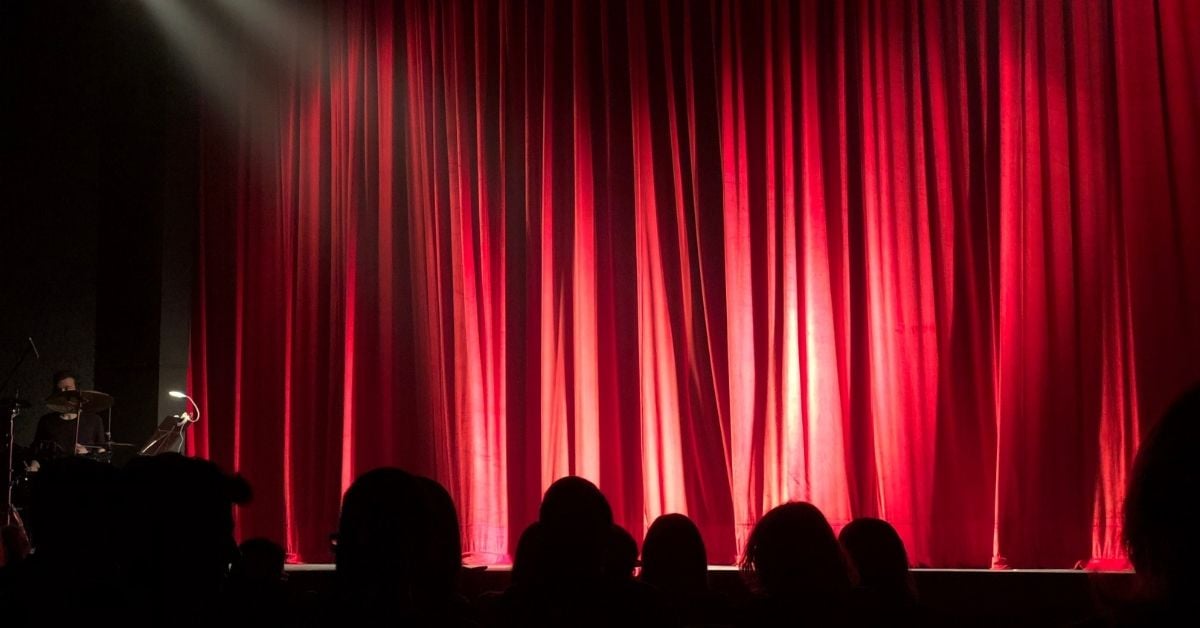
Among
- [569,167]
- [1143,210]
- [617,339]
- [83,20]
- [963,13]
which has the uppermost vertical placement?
[83,20]

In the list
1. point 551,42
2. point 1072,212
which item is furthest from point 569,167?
point 1072,212

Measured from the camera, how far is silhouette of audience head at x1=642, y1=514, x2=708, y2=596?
127 inches

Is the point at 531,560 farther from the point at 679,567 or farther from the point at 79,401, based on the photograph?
the point at 79,401

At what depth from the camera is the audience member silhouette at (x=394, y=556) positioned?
6.56ft

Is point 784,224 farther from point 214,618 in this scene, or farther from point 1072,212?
point 214,618

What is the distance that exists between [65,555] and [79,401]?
560 centimetres

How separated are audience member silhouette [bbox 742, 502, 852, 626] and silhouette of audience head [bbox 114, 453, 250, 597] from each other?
118 cm

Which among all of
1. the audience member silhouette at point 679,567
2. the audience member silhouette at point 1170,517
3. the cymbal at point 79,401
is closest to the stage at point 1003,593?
the audience member silhouette at point 679,567

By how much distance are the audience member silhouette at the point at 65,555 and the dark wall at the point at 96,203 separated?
5.49 metres

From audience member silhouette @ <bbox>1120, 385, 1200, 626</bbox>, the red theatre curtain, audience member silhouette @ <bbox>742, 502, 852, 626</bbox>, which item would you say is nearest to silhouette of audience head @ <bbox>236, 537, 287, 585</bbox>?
audience member silhouette @ <bbox>742, 502, 852, 626</bbox>

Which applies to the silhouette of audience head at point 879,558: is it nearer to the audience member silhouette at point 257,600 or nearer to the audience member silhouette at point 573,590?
the audience member silhouette at point 573,590

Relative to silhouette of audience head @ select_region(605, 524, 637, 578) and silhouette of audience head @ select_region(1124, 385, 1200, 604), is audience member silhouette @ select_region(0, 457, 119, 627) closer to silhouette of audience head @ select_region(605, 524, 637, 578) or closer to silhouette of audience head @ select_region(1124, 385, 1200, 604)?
silhouette of audience head @ select_region(605, 524, 637, 578)

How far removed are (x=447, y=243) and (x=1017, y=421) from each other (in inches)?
138

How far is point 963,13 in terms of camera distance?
6.11 metres
